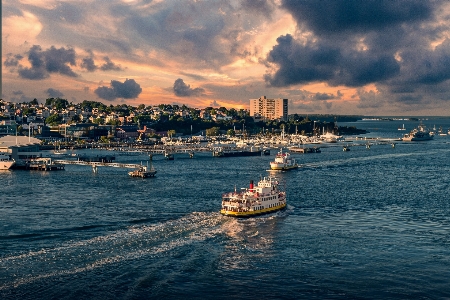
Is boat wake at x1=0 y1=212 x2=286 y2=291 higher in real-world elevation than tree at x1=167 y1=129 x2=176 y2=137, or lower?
lower

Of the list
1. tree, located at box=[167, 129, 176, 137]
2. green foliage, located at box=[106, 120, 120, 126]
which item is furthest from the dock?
green foliage, located at box=[106, 120, 120, 126]

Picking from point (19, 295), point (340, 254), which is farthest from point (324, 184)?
point (19, 295)

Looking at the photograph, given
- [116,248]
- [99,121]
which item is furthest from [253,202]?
[99,121]

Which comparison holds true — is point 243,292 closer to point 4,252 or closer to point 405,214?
point 4,252

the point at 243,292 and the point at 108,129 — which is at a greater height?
Answer: the point at 108,129

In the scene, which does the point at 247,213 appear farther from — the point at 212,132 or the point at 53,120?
the point at 53,120

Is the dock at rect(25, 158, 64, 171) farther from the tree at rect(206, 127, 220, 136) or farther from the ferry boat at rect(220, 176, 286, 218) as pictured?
the tree at rect(206, 127, 220, 136)
